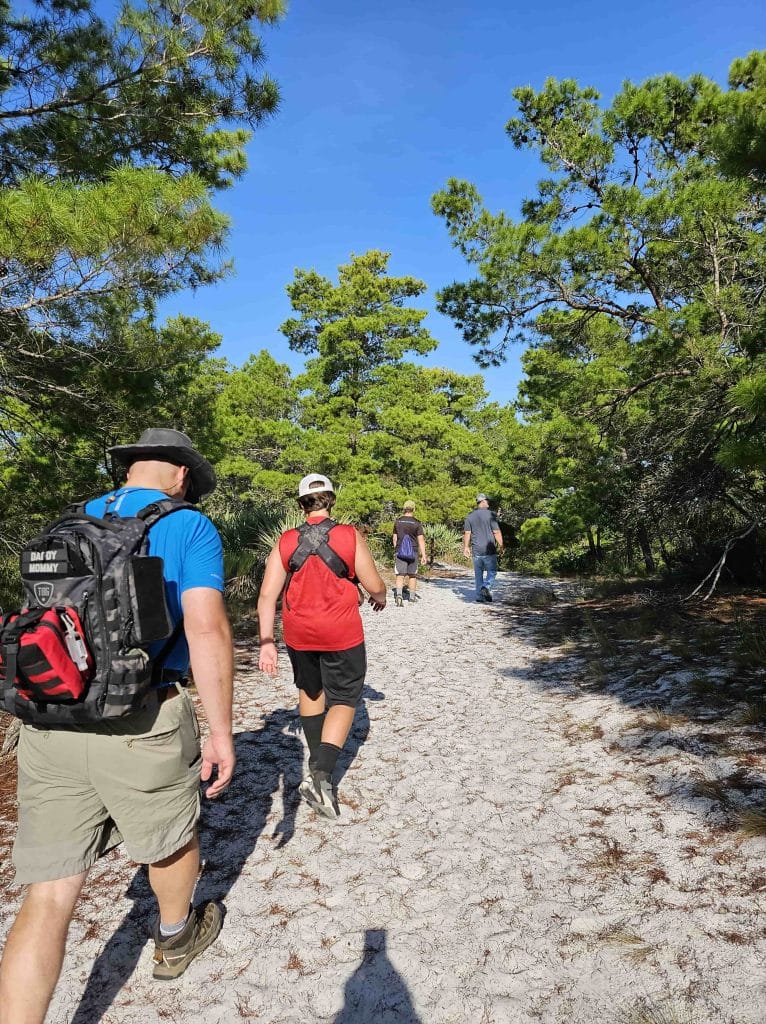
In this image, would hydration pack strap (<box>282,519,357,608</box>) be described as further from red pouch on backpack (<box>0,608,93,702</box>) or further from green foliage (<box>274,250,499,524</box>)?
green foliage (<box>274,250,499,524</box>)

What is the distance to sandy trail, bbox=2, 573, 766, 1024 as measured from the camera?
2109 mm

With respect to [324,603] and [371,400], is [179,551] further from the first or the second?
[371,400]

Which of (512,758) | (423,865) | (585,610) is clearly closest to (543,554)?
(585,610)

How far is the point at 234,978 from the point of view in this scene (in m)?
2.27

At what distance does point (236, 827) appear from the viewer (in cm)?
344

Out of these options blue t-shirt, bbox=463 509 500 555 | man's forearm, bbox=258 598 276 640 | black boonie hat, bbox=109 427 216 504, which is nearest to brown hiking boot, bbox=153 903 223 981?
man's forearm, bbox=258 598 276 640

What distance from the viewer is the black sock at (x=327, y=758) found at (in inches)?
136

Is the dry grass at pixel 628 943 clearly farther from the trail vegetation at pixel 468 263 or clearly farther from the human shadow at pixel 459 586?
the human shadow at pixel 459 586

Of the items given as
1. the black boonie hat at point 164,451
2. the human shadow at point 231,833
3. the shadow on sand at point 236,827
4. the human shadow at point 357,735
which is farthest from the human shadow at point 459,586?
the black boonie hat at point 164,451

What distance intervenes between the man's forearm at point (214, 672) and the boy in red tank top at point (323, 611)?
148cm

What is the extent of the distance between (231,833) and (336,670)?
112 cm

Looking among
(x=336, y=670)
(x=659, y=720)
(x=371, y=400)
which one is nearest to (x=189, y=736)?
(x=336, y=670)

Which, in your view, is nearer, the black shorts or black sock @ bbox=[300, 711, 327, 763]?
the black shorts

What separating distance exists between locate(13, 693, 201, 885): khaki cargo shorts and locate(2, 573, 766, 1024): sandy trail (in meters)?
0.79
